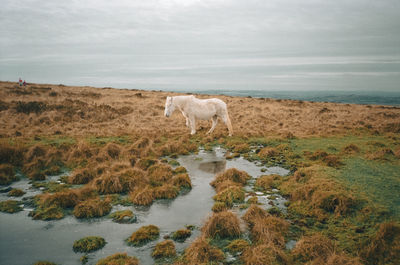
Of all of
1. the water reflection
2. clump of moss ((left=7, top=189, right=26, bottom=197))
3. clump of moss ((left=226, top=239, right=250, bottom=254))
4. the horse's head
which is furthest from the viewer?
the horse's head

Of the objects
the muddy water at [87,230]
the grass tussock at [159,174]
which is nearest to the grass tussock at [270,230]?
the muddy water at [87,230]

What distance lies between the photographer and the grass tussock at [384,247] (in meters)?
4.73

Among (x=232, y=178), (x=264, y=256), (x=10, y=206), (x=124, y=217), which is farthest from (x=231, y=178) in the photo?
(x=10, y=206)

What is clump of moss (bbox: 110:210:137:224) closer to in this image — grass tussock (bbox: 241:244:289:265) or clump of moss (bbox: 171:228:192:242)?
clump of moss (bbox: 171:228:192:242)

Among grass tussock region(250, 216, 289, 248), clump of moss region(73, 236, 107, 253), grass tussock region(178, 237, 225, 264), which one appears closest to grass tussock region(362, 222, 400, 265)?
grass tussock region(250, 216, 289, 248)

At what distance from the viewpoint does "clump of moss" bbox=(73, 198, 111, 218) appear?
6.84 m

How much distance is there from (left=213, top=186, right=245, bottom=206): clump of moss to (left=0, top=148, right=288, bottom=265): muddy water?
0.35 meters

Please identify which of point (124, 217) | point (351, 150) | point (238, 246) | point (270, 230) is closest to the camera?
point (238, 246)

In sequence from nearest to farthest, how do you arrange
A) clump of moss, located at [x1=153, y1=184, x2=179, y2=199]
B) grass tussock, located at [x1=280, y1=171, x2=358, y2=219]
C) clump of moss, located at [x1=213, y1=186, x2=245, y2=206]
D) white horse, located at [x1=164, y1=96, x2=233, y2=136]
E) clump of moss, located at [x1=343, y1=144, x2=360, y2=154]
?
grass tussock, located at [x1=280, y1=171, x2=358, y2=219]
clump of moss, located at [x1=213, y1=186, x2=245, y2=206]
clump of moss, located at [x1=153, y1=184, x2=179, y2=199]
clump of moss, located at [x1=343, y1=144, x2=360, y2=154]
white horse, located at [x1=164, y1=96, x2=233, y2=136]

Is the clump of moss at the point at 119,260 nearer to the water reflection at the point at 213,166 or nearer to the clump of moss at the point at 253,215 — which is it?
the clump of moss at the point at 253,215

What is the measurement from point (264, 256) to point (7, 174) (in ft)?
33.8

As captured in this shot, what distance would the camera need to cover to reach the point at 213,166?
37.9 ft

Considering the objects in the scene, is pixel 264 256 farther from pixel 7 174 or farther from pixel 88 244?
pixel 7 174

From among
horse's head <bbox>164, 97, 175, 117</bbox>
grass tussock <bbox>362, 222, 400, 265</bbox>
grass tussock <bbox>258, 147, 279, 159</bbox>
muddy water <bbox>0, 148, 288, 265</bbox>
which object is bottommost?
muddy water <bbox>0, 148, 288, 265</bbox>
